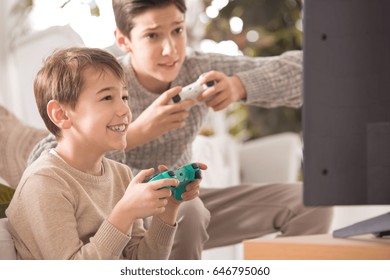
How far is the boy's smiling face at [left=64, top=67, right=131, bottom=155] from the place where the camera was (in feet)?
3.54

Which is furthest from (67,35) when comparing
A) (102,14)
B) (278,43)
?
(278,43)

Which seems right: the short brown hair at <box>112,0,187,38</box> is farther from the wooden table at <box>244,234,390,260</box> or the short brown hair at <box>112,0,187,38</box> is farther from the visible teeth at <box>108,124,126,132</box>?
the wooden table at <box>244,234,390,260</box>

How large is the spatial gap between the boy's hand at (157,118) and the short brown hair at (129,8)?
0.40 feet

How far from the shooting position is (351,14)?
0.99m

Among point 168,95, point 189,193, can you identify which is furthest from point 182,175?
point 168,95

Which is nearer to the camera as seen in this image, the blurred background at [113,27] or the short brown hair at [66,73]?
the short brown hair at [66,73]

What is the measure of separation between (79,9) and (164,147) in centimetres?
29

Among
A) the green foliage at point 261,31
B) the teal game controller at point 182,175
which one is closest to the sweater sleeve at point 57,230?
the teal game controller at point 182,175

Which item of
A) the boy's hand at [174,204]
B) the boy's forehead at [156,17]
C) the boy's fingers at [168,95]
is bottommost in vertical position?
the boy's hand at [174,204]

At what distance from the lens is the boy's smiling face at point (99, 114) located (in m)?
1.08

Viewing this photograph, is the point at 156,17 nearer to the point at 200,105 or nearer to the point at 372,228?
the point at 200,105

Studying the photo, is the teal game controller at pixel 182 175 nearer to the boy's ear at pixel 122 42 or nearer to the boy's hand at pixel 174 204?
the boy's hand at pixel 174 204

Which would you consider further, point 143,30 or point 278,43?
point 278,43
